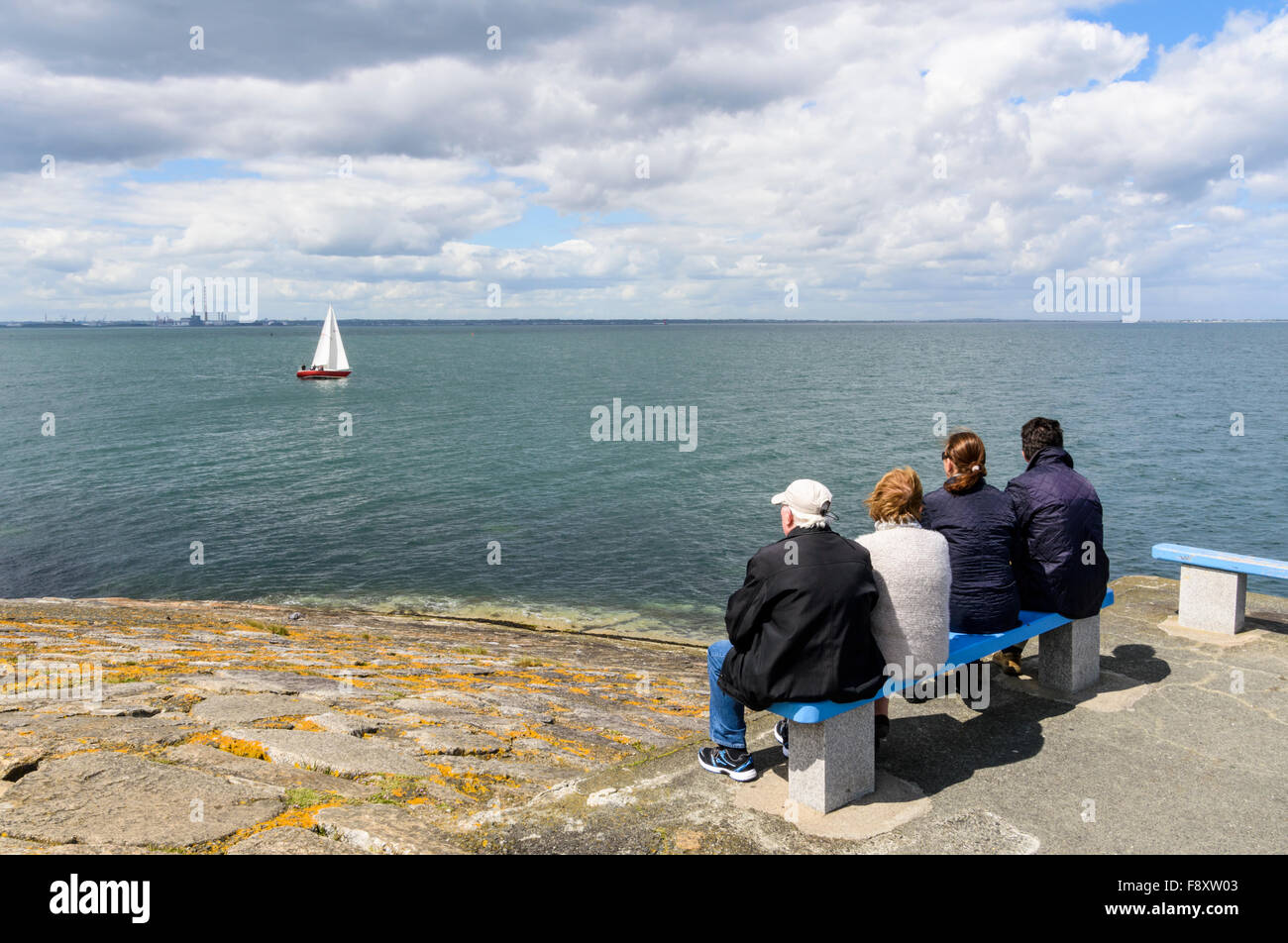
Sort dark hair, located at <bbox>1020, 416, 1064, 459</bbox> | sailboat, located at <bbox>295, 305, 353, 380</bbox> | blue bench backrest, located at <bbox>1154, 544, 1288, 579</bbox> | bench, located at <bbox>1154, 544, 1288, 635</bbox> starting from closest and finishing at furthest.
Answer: dark hair, located at <bbox>1020, 416, 1064, 459</bbox> < blue bench backrest, located at <bbox>1154, 544, 1288, 579</bbox> < bench, located at <bbox>1154, 544, 1288, 635</bbox> < sailboat, located at <bbox>295, 305, 353, 380</bbox>

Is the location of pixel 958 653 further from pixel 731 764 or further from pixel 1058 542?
pixel 731 764

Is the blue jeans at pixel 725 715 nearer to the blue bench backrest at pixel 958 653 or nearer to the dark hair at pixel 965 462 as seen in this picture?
the blue bench backrest at pixel 958 653

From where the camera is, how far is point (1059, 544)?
630 cm

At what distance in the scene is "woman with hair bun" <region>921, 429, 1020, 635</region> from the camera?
5980 mm

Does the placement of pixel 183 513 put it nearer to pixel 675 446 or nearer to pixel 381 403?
pixel 675 446

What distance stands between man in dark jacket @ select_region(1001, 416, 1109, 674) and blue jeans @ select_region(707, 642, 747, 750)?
2813mm

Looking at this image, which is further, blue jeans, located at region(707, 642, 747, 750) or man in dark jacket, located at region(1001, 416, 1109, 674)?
man in dark jacket, located at region(1001, 416, 1109, 674)

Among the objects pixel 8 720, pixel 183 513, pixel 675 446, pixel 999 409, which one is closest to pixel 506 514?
pixel 183 513

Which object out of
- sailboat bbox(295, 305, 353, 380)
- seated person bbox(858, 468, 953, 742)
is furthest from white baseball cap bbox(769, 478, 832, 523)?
sailboat bbox(295, 305, 353, 380)

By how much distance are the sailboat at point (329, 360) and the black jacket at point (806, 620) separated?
82.9 metres

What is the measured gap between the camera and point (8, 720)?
6.12 m

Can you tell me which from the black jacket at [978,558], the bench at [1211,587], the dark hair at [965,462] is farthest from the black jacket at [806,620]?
the bench at [1211,587]

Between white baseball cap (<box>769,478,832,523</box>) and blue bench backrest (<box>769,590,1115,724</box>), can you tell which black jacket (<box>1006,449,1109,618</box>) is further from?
white baseball cap (<box>769,478,832,523</box>)

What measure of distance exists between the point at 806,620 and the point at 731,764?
1.30 meters
